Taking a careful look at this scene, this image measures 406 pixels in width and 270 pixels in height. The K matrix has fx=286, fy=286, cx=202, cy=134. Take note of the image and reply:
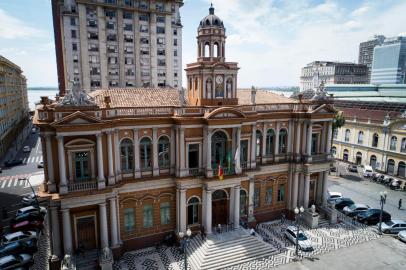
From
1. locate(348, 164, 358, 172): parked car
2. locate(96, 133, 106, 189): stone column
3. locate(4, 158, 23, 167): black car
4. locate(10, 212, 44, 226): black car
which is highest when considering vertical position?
locate(96, 133, 106, 189): stone column

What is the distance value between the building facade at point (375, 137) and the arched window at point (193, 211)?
36.3 meters

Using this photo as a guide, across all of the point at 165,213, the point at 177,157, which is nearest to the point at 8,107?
the point at 165,213

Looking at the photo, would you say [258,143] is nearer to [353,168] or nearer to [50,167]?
[50,167]

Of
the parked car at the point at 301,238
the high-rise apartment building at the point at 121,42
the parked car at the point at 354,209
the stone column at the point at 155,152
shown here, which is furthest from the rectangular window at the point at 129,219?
the high-rise apartment building at the point at 121,42

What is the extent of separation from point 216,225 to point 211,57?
55.4 feet

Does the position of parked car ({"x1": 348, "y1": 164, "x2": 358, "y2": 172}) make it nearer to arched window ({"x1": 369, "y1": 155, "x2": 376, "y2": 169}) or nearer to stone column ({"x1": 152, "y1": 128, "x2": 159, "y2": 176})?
arched window ({"x1": 369, "y1": 155, "x2": 376, "y2": 169})

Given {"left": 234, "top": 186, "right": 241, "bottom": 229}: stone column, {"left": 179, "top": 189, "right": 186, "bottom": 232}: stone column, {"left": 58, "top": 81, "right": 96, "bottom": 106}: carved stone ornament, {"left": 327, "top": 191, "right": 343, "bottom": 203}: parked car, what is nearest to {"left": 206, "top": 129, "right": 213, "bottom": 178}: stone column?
{"left": 179, "top": 189, "right": 186, "bottom": 232}: stone column

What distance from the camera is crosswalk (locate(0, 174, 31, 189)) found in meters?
43.0

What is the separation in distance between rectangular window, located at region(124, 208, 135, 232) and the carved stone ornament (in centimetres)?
992

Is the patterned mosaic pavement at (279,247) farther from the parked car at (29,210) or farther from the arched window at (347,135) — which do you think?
the arched window at (347,135)

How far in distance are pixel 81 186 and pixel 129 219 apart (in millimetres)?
5495

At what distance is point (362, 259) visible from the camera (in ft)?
83.6

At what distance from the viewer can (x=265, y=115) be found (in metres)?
29.5

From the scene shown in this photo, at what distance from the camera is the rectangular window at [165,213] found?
26.8m
